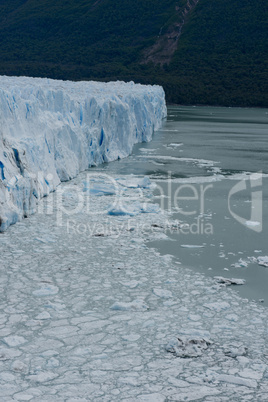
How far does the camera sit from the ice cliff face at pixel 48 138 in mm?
7594

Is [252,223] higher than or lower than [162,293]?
higher

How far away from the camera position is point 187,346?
4.02 metres

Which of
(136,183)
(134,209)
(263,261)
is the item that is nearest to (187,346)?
(263,261)

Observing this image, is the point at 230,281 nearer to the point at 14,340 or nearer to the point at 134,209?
the point at 14,340

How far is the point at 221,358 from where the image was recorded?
3877 mm

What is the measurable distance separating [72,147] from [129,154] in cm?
436

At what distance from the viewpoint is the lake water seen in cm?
610

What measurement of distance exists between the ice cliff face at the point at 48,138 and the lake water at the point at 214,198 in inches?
27.5

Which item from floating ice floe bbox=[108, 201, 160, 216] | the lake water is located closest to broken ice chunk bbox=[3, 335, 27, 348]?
the lake water

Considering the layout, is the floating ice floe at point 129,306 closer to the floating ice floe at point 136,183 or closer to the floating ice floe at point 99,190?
the floating ice floe at point 99,190

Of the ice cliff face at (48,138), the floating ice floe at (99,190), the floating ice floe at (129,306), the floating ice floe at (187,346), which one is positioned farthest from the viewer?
the floating ice floe at (99,190)

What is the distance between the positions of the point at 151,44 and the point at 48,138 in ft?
207

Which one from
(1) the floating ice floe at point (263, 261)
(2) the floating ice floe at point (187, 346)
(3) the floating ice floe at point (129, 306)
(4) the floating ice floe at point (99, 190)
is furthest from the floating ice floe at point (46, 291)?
(4) the floating ice floe at point (99, 190)

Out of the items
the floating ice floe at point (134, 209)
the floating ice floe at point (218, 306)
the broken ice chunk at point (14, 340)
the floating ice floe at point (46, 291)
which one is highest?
the floating ice floe at point (134, 209)
